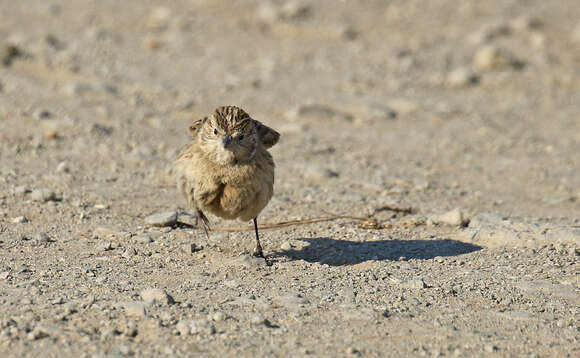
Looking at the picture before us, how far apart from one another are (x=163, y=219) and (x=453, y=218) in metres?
2.42

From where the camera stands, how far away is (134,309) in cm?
500

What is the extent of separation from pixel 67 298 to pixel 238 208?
147 centimetres

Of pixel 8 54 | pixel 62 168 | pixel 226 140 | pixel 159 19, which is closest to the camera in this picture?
pixel 226 140

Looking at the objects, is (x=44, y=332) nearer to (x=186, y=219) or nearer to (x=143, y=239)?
(x=143, y=239)

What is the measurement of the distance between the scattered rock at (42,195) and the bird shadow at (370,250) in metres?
2.06

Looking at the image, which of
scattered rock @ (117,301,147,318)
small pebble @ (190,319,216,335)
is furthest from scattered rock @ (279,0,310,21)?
small pebble @ (190,319,216,335)

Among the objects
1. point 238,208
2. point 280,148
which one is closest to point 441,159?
point 280,148

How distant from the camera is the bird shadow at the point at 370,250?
657 centimetres

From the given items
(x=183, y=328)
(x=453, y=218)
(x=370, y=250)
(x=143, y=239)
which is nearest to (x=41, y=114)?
(x=143, y=239)

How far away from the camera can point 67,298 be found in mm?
5195

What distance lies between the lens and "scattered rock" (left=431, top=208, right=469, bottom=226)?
7.44 m

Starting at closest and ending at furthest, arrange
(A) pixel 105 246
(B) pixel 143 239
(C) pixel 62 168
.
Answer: (A) pixel 105 246 → (B) pixel 143 239 → (C) pixel 62 168

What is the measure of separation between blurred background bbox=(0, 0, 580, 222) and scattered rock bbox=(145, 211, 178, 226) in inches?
20.7

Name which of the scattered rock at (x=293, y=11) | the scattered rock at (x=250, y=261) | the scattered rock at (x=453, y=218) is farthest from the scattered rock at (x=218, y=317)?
the scattered rock at (x=293, y=11)
